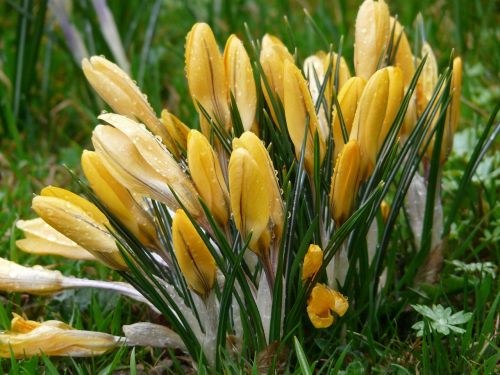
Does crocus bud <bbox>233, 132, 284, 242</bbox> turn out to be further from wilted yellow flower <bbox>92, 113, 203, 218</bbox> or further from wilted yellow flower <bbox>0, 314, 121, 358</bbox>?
wilted yellow flower <bbox>0, 314, 121, 358</bbox>

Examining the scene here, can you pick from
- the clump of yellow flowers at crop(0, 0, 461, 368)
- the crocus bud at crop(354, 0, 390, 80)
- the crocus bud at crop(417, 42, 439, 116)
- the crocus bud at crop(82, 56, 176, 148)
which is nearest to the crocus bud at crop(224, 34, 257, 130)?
the clump of yellow flowers at crop(0, 0, 461, 368)

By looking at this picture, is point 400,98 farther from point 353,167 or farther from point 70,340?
point 70,340

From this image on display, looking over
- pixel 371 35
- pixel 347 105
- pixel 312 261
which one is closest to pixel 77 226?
pixel 312 261

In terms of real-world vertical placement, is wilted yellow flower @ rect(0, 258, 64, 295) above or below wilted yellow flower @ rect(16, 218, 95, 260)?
below

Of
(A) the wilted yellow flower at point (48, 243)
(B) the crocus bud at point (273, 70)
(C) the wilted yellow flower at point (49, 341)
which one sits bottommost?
(C) the wilted yellow flower at point (49, 341)

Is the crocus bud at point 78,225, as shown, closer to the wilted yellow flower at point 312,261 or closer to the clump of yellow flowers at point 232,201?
the clump of yellow flowers at point 232,201

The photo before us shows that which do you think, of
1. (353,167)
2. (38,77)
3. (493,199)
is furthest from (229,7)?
(353,167)

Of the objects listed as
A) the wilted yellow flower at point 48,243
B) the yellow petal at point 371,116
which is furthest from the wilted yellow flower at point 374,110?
the wilted yellow flower at point 48,243

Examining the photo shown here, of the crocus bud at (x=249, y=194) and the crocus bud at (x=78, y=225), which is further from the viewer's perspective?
the crocus bud at (x=78, y=225)
